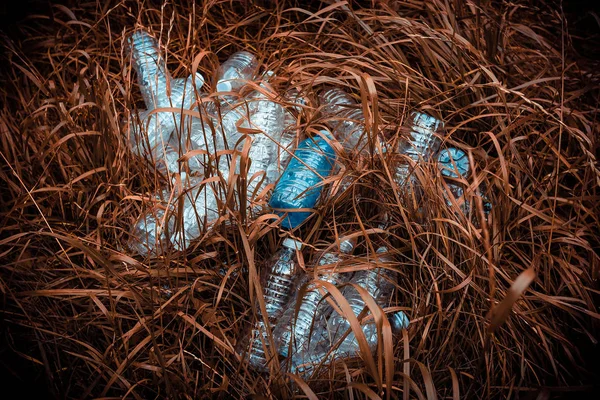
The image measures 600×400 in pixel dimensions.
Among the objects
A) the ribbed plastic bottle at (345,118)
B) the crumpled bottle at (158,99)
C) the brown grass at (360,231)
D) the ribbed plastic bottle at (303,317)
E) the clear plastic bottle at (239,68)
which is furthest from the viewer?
the clear plastic bottle at (239,68)

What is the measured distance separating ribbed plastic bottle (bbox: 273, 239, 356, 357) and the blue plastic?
6.8 inches

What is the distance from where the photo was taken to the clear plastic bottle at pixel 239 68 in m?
2.14

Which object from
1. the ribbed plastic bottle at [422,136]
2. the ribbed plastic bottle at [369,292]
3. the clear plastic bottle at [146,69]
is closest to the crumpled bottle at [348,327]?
the ribbed plastic bottle at [369,292]

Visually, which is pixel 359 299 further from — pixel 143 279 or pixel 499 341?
pixel 143 279

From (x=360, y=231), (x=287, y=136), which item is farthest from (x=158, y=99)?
(x=360, y=231)

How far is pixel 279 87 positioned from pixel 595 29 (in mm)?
1453

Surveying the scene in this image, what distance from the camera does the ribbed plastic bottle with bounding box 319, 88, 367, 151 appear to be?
1.85m

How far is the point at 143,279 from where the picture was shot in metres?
1.77

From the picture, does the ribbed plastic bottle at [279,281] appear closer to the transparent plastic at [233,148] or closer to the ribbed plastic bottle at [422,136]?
the transparent plastic at [233,148]

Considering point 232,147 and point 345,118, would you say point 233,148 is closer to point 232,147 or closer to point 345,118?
point 232,147

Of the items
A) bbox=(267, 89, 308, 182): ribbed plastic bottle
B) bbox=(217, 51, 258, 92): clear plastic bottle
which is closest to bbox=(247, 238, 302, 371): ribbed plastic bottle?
bbox=(267, 89, 308, 182): ribbed plastic bottle

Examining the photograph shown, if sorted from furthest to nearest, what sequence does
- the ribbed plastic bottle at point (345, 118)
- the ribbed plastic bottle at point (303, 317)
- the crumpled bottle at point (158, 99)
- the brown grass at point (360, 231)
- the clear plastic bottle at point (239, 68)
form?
the clear plastic bottle at point (239, 68) → the crumpled bottle at point (158, 99) → the ribbed plastic bottle at point (345, 118) → the ribbed plastic bottle at point (303, 317) → the brown grass at point (360, 231)

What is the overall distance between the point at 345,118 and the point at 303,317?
27.1 inches

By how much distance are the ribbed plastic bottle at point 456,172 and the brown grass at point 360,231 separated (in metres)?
0.05
